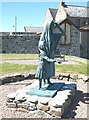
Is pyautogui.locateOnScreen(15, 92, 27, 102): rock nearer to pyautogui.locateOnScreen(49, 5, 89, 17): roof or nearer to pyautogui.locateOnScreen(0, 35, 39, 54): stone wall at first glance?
pyautogui.locateOnScreen(0, 35, 39, 54): stone wall

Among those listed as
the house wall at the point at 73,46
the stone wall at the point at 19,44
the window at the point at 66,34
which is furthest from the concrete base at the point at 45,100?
the window at the point at 66,34

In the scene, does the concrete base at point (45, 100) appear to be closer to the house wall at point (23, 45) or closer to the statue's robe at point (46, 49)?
the statue's robe at point (46, 49)

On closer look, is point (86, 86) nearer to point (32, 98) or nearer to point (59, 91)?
point (59, 91)

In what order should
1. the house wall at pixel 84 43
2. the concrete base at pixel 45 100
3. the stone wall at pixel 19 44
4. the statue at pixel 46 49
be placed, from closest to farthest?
1. the concrete base at pixel 45 100
2. the statue at pixel 46 49
3. the stone wall at pixel 19 44
4. the house wall at pixel 84 43

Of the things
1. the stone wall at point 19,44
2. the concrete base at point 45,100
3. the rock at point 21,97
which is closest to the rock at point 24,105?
the concrete base at point 45,100

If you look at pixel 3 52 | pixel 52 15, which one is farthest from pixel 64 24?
pixel 52 15

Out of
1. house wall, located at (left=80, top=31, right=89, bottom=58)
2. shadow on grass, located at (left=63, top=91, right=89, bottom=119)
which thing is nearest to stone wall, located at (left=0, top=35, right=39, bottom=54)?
house wall, located at (left=80, top=31, right=89, bottom=58)

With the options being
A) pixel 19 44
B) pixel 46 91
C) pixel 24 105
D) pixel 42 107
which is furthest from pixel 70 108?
pixel 19 44

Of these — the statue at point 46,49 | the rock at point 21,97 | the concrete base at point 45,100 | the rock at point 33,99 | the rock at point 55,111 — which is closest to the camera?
the rock at point 55,111

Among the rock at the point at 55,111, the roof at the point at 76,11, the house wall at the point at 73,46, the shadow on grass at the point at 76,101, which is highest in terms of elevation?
the roof at the point at 76,11

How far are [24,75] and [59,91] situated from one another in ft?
12.7

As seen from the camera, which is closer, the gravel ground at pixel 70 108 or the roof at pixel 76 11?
the gravel ground at pixel 70 108

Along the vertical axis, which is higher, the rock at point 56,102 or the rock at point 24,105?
the rock at point 56,102

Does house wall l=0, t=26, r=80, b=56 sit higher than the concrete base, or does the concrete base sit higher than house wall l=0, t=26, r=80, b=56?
house wall l=0, t=26, r=80, b=56
